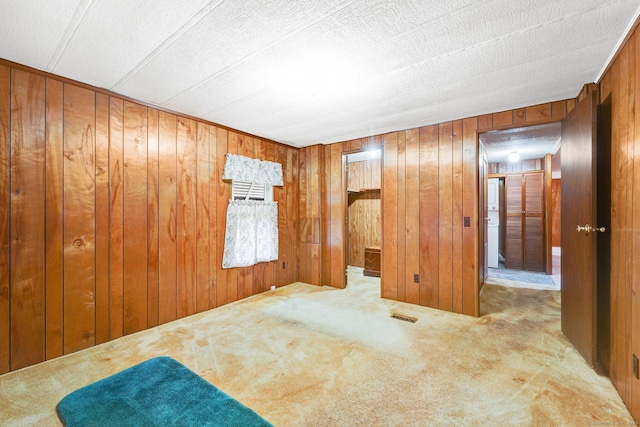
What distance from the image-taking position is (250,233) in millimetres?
3754

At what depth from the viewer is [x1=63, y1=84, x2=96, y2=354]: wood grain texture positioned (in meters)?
2.26

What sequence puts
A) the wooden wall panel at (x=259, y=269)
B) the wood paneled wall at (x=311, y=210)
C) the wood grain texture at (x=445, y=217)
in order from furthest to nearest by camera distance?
the wood paneled wall at (x=311, y=210) → the wooden wall panel at (x=259, y=269) → the wood grain texture at (x=445, y=217)

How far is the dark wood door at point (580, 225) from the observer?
1967 millimetres

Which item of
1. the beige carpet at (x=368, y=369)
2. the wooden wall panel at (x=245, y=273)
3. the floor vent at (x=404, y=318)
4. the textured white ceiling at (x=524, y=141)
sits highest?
the textured white ceiling at (x=524, y=141)

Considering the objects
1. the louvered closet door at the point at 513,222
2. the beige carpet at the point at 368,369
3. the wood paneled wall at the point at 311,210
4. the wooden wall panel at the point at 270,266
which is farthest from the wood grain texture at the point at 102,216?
the louvered closet door at the point at 513,222

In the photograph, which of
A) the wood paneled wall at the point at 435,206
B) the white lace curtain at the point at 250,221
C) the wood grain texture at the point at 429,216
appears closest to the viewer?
the wood paneled wall at the point at 435,206

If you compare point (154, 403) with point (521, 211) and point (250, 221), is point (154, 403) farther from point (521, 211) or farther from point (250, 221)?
point (521, 211)

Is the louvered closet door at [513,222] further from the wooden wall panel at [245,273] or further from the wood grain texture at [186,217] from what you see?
the wood grain texture at [186,217]

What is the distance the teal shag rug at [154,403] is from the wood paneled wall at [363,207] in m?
A: 4.31

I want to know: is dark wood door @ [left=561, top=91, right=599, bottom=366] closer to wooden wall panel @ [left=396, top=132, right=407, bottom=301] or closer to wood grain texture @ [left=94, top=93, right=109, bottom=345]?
wooden wall panel @ [left=396, top=132, right=407, bottom=301]

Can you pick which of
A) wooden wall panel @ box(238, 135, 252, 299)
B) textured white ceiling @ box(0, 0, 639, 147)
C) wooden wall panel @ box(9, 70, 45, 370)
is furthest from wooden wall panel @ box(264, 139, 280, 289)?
wooden wall panel @ box(9, 70, 45, 370)

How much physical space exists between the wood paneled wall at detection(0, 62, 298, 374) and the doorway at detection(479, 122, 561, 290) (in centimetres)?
473

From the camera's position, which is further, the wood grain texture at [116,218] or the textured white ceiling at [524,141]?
the textured white ceiling at [524,141]

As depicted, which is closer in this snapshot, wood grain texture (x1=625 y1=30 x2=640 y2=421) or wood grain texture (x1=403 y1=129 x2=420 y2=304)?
wood grain texture (x1=625 y1=30 x2=640 y2=421)
